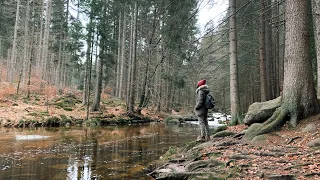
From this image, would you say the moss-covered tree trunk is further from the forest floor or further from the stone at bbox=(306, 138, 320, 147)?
the stone at bbox=(306, 138, 320, 147)

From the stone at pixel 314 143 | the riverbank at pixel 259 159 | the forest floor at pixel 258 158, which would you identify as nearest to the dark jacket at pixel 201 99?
the forest floor at pixel 258 158

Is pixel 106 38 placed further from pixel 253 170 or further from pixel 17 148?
pixel 253 170

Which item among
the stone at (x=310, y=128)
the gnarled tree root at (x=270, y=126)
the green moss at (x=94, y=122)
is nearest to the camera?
the stone at (x=310, y=128)

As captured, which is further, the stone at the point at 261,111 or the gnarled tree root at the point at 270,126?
the stone at the point at 261,111

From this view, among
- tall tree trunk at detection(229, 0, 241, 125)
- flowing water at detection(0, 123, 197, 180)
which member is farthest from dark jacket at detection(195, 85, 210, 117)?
tall tree trunk at detection(229, 0, 241, 125)

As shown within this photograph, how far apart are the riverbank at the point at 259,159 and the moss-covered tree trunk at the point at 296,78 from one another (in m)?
0.27

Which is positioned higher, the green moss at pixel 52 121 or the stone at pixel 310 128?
the stone at pixel 310 128

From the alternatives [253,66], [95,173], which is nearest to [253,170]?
[95,173]

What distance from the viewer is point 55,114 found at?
1950cm

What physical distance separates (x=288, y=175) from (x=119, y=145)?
752 centimetres

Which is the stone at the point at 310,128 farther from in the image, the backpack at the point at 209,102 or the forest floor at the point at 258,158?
the backpack at the point at 209,102

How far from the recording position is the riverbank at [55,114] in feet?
56.6

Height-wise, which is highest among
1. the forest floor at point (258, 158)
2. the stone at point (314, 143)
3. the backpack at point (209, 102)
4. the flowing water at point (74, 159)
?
the backpack at point (209, 102)

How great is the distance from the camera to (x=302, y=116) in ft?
22.9
